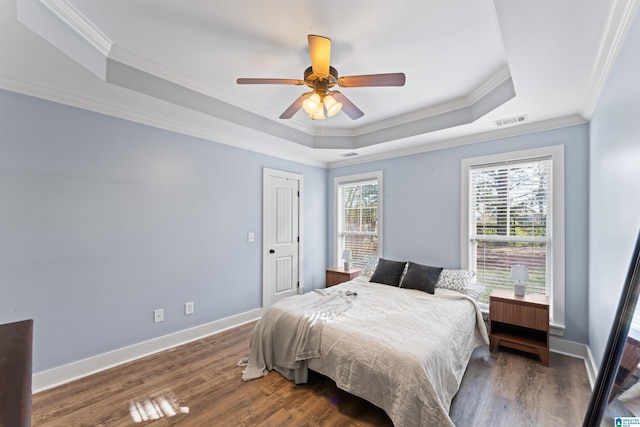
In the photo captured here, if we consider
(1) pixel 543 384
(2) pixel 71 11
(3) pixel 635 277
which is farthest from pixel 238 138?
(1) pixel 543 384

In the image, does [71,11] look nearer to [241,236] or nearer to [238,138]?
[238,138]

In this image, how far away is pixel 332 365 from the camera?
2096 millimetres

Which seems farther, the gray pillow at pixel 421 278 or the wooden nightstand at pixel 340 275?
the wooden nightstand at pixel 340 275

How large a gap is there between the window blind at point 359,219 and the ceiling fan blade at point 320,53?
8.77 ft

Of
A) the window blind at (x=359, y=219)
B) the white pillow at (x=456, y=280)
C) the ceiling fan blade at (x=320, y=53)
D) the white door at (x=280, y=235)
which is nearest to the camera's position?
the ceiling fan blade at (x=320, y=53)

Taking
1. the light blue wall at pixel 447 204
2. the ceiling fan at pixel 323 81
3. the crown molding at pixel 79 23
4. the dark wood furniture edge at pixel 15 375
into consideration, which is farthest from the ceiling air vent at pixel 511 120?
the dark wood furniture edge at pixel 15 375

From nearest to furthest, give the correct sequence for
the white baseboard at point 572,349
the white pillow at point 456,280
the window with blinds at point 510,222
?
the white baseboard at point 572,349
the window with blinds at point 510,222
the white pillow at point 456,280

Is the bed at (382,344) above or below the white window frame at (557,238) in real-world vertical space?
below

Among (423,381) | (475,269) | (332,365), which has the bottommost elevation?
(332,365)

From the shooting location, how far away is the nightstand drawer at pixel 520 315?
263cm

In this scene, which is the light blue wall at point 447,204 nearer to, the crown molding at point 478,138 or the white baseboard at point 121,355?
the crown molding at point 478,138

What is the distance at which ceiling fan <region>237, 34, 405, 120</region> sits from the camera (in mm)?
1888

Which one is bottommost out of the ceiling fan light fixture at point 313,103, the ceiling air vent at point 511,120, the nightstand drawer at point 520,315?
the nightstand drawer at point 520,315

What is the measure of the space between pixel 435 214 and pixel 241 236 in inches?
105
